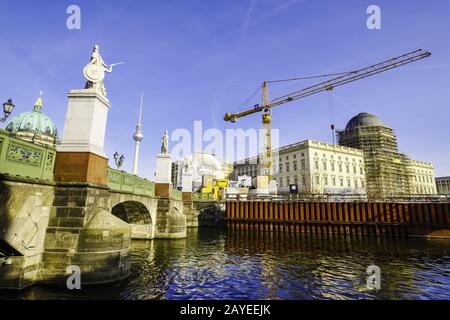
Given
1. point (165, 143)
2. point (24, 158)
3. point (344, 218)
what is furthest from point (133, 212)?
point (344, 218)

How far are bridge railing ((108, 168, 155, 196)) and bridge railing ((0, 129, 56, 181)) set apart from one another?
5138mm

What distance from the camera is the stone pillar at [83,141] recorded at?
938cm

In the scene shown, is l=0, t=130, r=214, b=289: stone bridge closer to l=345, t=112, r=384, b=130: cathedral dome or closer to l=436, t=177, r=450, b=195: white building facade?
l=345, t=112, r=384, b=130: cathedral dome

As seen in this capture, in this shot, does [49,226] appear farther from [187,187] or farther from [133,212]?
[187,187]

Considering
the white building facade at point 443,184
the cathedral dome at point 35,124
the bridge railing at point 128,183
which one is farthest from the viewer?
the white building facade at point 443,184

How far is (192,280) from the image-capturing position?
983 cm

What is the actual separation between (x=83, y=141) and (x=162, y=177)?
43.9 feet

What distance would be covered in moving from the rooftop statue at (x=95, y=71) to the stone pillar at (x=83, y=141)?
478 millimetres

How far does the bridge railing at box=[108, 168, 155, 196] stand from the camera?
575 inches

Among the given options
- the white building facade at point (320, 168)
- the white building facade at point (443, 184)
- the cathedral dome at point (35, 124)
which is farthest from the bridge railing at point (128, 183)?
the white building facade at point (443, 184)


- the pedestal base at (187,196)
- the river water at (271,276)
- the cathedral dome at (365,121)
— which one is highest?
the cathedral dome at (365,121)

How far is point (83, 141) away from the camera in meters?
9.58

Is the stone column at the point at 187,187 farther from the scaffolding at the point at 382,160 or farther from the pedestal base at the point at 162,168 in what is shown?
the scaffolding at the point at 382,160
